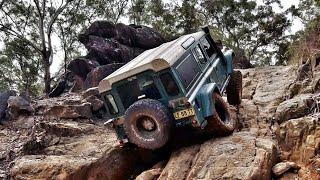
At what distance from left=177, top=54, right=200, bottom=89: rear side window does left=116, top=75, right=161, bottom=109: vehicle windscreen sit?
1.70 feet

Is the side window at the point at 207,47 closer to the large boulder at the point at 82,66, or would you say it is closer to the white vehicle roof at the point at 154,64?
the white vehicle roof at the point at 154,64

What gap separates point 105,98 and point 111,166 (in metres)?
1.32

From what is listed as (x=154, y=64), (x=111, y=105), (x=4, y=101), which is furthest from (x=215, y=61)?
(x=4, y=101)

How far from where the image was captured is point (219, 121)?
6359mm

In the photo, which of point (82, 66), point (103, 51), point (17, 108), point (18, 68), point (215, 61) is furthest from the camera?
point (18, 68)

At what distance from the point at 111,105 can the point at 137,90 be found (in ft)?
2.21

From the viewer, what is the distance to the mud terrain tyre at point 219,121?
635 centimetres

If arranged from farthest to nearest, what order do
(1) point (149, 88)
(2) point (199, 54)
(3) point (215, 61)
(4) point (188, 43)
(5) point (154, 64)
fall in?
(3) point (215, 61)
(2) point (199, 54)
(4) point (188, 43)
(1) point (149, 88)
(5) point (154, 64)

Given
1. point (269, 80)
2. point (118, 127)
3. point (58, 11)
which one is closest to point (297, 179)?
point (118, 127)

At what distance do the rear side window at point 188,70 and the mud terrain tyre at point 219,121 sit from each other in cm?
54

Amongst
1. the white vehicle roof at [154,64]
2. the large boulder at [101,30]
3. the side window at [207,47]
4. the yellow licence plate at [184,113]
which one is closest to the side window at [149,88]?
the white vehicle roof at [154,64]

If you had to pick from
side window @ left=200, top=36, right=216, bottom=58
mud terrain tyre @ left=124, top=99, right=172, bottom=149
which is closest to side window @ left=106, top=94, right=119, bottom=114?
mud terrain tyre @ left=124, top=99, right=172, bottom=149

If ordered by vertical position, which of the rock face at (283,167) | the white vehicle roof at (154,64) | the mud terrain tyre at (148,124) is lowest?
the rock face at (283,167)

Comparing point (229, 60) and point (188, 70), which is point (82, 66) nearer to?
point (229, 60)
